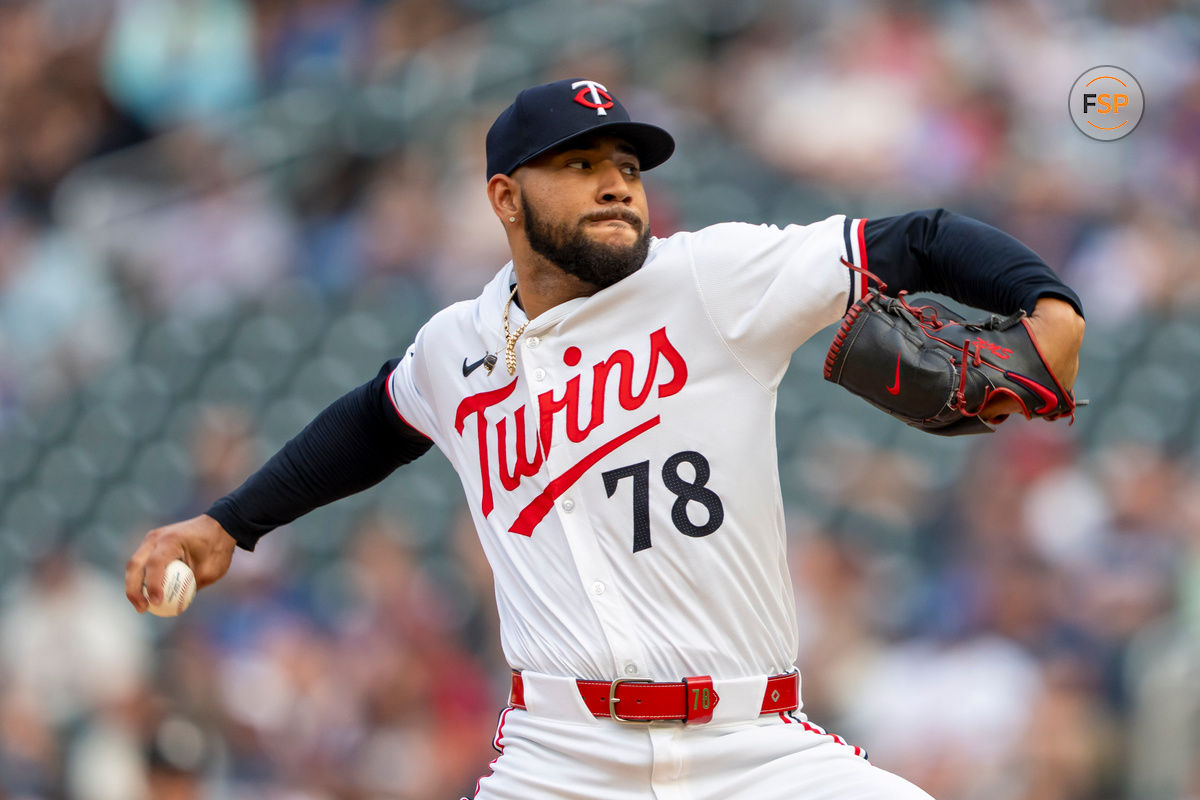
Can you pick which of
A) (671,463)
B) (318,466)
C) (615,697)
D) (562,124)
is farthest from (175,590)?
(562,124)

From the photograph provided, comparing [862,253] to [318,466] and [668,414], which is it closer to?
[668,414]

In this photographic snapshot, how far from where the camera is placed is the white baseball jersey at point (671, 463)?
2.77m

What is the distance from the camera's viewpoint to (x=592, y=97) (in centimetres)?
296

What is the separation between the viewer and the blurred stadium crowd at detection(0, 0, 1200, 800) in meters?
5.38

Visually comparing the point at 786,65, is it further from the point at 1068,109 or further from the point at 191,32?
the point at 191,32

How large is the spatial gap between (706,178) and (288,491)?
4.37 metres

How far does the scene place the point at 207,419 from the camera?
768cm

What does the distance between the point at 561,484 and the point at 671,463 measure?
22 centimetres

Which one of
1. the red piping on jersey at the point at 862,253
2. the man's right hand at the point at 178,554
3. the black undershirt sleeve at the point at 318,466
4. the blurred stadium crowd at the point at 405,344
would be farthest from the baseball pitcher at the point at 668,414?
the blurred stadium crowd at the point at 405,344

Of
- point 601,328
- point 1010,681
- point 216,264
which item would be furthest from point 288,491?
point 216,264

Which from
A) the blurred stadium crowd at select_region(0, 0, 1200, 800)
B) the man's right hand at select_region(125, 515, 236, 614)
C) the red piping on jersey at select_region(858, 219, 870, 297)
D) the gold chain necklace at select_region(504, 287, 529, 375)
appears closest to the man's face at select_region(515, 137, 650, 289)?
the gold chain necklace at select_region(504, 287, 529, 375)

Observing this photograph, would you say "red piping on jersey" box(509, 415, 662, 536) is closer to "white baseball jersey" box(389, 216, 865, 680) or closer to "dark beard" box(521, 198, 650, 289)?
"white baseball jersey" box(389, 216, 865, 680)

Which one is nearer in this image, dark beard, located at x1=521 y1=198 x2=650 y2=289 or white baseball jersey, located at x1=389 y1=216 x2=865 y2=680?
white baseball jersey, located at x1=389 y1=216 x2=865 y2=680

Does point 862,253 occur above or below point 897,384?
above
